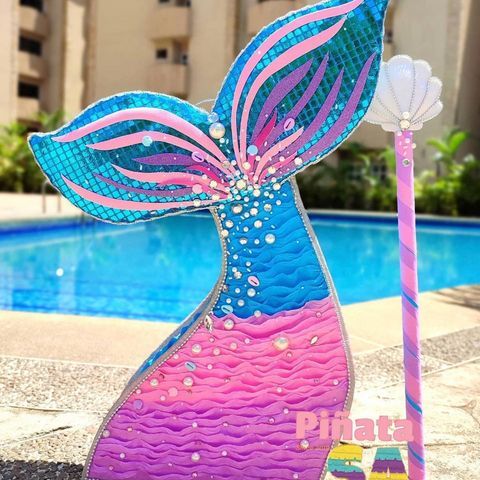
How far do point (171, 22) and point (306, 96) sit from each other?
24203mm

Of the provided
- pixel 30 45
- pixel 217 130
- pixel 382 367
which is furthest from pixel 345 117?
pixel 30 45

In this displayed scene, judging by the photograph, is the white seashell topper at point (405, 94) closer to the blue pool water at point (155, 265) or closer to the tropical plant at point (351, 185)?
the blue pool water at point (155, 265)

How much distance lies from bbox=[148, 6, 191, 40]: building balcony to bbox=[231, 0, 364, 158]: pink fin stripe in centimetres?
2383

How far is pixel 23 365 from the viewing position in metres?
4.04

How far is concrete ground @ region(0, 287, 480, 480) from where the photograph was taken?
285cm

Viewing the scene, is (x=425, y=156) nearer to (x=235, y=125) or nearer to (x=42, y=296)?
(x=42, y=296)

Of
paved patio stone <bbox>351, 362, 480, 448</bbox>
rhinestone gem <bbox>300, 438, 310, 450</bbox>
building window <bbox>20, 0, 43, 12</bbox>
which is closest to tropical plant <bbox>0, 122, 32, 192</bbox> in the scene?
building window <bbox>20, 0, 43, 12</bbox>

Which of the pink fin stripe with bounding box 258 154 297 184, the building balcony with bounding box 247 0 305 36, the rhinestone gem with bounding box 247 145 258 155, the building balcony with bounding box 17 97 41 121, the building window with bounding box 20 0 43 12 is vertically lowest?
the pink fin stripe with bounding box 258 154 297 184

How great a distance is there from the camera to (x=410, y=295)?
7.61 ft

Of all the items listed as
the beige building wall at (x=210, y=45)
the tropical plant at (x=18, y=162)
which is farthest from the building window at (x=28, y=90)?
the beige building wall at (x=210, y=45)

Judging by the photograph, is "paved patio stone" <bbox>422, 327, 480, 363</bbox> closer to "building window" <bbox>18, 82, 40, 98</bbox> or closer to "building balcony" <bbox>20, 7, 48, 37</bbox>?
"building balcony" <bbox>20, 7, 48, 37</bbox>

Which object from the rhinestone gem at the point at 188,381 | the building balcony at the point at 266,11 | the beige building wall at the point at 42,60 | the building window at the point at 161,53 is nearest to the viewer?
the rhinestone gem at the point at 188,381

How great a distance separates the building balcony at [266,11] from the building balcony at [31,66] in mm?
9863

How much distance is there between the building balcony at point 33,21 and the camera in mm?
27156
